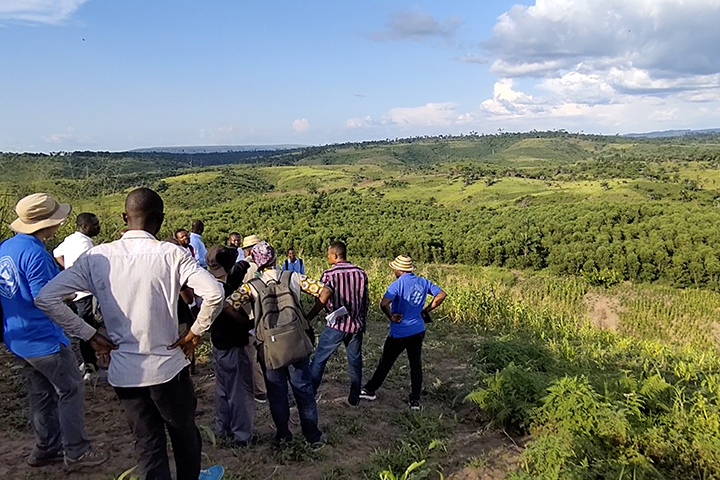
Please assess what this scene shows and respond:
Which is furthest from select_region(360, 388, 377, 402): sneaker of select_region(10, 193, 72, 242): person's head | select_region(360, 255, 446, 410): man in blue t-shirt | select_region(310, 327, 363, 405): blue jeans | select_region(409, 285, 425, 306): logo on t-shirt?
select_region(10, 193, 72, 242): person's head

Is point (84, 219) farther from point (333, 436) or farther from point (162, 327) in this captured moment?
point (333, 436)

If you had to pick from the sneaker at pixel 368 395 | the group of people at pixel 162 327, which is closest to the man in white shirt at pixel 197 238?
the group of people at pixel 162 327

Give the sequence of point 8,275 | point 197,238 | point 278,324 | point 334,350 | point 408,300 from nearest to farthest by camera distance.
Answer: point 8,275 → point 278,324 → point 334,350 → point 408,300 → point 197,238

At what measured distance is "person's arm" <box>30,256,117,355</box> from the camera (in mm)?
2283

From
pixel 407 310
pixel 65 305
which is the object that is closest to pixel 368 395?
pixel 407 310

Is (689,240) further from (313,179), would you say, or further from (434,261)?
(313,179)

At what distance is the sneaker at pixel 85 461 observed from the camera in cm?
322

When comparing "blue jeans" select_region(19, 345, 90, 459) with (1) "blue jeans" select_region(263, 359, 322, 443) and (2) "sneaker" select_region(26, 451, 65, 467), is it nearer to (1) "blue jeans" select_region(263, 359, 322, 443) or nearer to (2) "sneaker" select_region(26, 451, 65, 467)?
(2) "sneaker" select_region(26, 451, 65, 467)

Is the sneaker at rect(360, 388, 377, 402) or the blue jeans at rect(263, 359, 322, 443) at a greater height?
the blue jeans at rect(263, 359, 322, 443)

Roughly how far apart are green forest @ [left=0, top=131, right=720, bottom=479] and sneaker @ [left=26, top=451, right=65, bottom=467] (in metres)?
2.07

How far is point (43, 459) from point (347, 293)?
2346mm

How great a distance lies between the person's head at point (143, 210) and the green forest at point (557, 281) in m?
2.27

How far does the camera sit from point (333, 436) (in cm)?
404

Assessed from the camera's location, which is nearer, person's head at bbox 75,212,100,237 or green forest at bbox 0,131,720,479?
green forest at bbox 0,131,720,479
